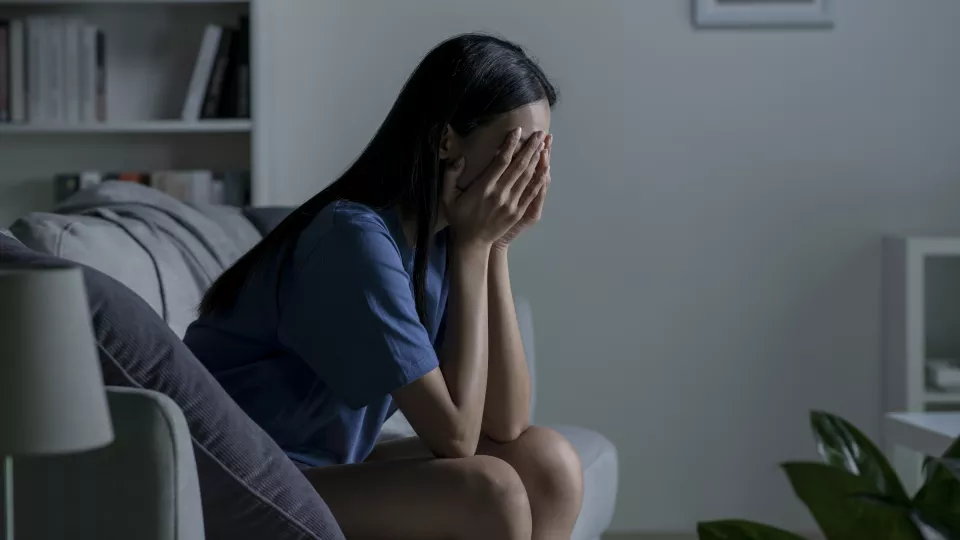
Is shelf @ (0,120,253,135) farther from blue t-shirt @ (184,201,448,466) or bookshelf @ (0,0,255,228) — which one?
blue t-shirt @ (184,201,448,466)

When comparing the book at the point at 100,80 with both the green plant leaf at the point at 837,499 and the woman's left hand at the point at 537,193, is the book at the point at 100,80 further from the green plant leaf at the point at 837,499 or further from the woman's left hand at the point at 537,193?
the green plant leaf at the point at 837,499

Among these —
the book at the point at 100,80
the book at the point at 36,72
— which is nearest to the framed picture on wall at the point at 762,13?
the book at the point at 100,80

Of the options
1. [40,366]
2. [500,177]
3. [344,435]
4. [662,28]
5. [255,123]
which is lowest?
[344,435]

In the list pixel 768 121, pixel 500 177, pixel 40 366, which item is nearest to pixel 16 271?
pixel 40 366

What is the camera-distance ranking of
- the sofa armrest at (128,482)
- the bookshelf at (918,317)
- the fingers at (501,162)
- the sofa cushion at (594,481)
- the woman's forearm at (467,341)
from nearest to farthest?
1. the sofa armrest at (128,482)
2. the woman's forearm at (467,341)
3. the fingers at (501,162)
4. the sofa cushion at (594,481)
5. the bookshelf at (918,317)

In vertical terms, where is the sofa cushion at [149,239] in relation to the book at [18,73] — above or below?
below

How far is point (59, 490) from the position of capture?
90 centimetres

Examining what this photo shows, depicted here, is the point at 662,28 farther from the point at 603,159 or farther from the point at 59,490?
the point at 59,490

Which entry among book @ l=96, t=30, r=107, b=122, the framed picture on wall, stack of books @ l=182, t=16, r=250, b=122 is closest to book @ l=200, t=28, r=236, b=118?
stack of books @ l=182, t=16, r=250, b=122

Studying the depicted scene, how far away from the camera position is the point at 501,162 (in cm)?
142

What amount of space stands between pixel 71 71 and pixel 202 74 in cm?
32

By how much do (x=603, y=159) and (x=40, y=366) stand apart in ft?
7.77

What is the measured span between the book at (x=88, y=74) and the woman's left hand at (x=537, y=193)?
152 centimetres

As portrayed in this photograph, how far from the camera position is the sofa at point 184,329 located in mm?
950
